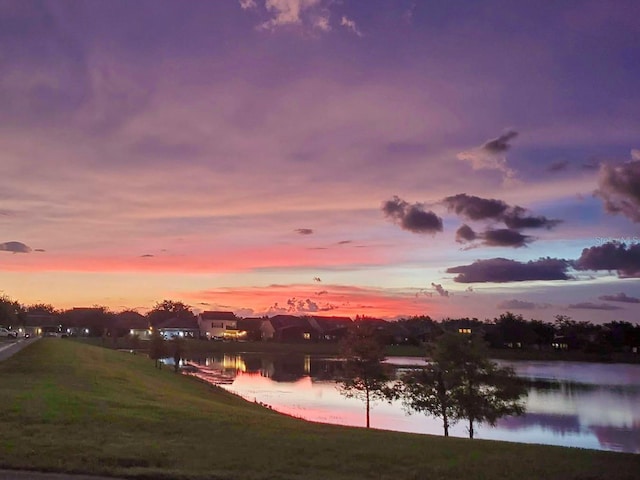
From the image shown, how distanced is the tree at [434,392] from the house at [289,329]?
11867cm

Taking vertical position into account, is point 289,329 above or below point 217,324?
below

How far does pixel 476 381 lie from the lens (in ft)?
114

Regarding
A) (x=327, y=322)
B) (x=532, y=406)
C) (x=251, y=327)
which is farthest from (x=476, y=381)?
(x=251, y=327)

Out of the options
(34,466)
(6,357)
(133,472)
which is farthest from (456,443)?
(6,357)

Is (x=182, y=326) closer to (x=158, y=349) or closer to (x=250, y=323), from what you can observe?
(x=250, y=323)

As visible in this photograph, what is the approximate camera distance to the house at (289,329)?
159 meters

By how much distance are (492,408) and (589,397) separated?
24216mm

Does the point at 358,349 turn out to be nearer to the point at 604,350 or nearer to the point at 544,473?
the point at 544,473

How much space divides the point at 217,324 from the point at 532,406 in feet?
488

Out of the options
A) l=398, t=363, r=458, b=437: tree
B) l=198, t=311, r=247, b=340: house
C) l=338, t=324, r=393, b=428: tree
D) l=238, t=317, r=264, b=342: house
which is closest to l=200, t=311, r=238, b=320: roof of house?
l=198, t=311, r=247, b=340: house

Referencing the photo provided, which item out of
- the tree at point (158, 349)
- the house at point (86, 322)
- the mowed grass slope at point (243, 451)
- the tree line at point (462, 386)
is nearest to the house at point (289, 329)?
the house at point (86, 322)

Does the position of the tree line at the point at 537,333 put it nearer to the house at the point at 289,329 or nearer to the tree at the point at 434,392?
the house at the point at 289,329

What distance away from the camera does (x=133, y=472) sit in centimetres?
1037

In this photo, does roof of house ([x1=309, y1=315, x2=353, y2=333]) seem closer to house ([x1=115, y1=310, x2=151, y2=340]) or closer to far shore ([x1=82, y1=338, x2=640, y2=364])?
far shore ([x1=82, y1=338, x2=640, y2=364])
